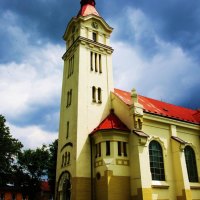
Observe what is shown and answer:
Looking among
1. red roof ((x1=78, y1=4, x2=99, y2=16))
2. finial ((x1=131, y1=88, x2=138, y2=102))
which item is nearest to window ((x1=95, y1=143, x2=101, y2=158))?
finial ((x1=131, y1=88, x2=138, y2=102))

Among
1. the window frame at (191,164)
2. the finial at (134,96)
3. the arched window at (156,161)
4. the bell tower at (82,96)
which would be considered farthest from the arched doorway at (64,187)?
the window frame at (191,164)

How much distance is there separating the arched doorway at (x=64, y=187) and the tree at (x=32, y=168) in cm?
1893

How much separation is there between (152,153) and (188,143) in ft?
18.8

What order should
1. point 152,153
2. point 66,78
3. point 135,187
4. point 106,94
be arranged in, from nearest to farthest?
point 135,187
point 152,153
point 106,94
point 66,78

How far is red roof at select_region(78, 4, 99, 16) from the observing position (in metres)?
31.1

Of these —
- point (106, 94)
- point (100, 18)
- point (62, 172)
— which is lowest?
point (62, 172)

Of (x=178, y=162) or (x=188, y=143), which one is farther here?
(x=188, y=143)

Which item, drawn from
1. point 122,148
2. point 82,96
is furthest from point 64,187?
point 82,96

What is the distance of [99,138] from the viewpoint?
854 inches

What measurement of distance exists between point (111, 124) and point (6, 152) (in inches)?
839

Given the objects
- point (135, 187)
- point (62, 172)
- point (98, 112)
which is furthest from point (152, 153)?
point (62, 172)

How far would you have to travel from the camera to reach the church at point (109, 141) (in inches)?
802

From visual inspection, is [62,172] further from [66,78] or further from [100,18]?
[100,18]

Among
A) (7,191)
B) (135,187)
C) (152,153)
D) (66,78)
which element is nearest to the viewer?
(135,187)
